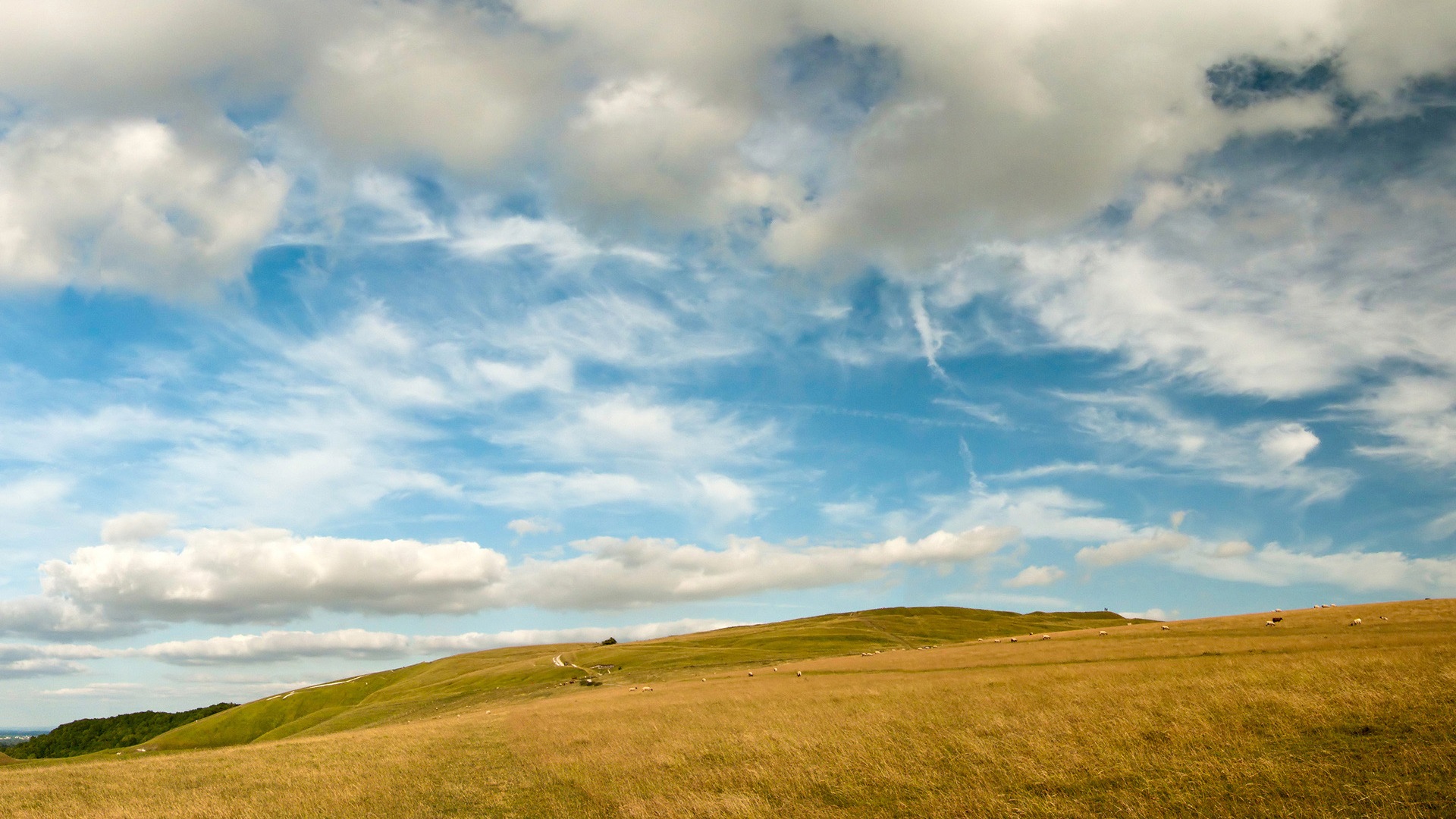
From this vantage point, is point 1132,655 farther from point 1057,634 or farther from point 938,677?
point 1057,634

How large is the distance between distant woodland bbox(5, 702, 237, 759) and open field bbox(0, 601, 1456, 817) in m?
180

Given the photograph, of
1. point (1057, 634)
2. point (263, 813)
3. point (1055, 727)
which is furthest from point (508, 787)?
point (1057, 634)

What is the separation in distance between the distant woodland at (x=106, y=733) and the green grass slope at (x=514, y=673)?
66.4m

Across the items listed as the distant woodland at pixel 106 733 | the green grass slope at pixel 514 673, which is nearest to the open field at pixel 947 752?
the green grass slope at pixel 514 673

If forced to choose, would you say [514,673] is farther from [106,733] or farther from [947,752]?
[106,733]

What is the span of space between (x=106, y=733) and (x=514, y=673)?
157m

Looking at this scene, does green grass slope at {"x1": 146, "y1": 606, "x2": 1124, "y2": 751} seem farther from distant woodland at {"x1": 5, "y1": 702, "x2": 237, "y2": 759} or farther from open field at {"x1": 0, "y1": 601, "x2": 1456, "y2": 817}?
distant woodland at {"x1": 5, "y1": 702, "x2": 237, "y2": 759}

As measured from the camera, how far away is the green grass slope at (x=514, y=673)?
8562 cm

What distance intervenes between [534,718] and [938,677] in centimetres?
2696

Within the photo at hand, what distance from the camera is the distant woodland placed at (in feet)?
558

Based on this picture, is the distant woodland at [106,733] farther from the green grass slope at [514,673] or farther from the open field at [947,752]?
the open field at [947,752]

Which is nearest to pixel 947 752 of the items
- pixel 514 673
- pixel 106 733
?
pixel 514 673

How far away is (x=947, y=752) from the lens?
2241 centimetres

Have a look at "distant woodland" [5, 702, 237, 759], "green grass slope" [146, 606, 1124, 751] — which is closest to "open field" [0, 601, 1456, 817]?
"green grass slope" [146, 606, 1124, 751]
